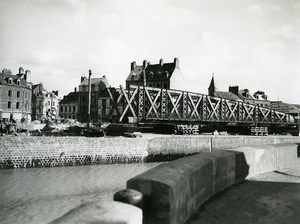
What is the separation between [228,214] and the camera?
348cm

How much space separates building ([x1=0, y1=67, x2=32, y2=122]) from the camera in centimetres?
5075

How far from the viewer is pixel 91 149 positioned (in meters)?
25.4

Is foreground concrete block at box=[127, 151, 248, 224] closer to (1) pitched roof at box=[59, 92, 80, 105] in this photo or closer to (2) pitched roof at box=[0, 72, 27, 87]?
(2) pitched roof at box=[0, 72, 27, 87]

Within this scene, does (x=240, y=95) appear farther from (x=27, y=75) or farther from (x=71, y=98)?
(x=27, y=75)

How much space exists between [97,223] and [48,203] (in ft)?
46.7

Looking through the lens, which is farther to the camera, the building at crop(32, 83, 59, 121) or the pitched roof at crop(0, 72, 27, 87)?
the building at crop(32, 83, 59, 121)

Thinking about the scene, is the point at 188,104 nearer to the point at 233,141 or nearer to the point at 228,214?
the point at 233,141

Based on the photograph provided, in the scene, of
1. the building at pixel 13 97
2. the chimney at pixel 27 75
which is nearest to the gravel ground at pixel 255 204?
the building at pixel 13 97

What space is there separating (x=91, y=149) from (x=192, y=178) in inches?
909

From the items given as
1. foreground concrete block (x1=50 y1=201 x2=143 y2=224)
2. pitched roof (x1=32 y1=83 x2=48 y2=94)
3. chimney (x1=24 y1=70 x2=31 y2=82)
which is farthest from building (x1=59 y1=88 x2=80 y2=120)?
foreground concrete block (x1=50 y1=201 x2=143 y2=224)

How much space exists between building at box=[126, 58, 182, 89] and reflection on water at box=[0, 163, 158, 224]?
48.4 m

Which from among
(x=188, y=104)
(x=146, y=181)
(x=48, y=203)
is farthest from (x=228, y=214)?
(x=188, y=104)

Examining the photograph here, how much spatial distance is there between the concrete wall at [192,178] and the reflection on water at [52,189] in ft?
33.1

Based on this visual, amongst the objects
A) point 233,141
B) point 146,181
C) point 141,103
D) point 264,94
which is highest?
point 264,94
